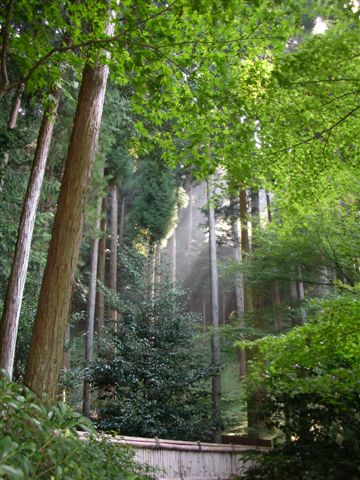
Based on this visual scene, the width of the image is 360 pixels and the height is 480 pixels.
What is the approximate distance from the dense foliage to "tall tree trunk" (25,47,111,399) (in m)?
6.64

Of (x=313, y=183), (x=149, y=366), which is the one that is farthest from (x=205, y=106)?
(x=149, y=366)

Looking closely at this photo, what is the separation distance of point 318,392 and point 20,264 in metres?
5.48

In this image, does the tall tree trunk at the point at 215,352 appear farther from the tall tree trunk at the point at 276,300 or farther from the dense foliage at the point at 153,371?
the tall tree trunk at the point at 276,300

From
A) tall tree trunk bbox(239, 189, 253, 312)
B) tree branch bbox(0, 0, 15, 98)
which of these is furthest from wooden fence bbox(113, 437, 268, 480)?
tall tree trunk bbox(239, 189, 253, 312)

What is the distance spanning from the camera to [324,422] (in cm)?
634

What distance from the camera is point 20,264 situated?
26.2ft

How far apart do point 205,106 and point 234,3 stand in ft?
3.50

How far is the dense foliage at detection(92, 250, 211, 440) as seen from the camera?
1020 centimetres

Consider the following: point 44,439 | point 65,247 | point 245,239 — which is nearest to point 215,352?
point 245,239

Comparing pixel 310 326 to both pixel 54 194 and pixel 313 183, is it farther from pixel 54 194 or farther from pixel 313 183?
pixel 54 194

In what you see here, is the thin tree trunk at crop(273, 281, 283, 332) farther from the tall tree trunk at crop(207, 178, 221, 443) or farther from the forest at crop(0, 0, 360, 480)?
the forest at crop(0, 0, 360, 480)

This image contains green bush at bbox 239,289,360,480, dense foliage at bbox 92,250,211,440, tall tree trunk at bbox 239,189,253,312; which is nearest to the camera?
green bush at bbox 239,289,360,480

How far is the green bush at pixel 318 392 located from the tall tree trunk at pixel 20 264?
4202 millimetres

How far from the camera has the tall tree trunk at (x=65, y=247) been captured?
3832mm
